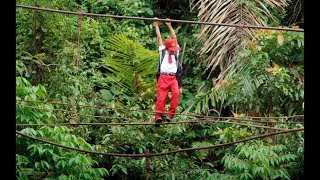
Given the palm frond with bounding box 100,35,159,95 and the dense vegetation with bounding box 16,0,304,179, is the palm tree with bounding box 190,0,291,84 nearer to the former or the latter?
the dense vegetation with bounding box 16,0,304,179

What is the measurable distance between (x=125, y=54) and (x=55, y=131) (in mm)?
2534

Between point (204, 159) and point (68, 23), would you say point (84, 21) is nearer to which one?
point (68, 23)

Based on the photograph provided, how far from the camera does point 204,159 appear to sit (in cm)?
678

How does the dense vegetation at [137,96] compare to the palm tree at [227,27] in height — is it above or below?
below

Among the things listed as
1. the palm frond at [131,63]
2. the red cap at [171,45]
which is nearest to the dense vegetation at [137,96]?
the palm frond at [131,63]

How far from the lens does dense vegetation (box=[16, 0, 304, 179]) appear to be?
5.10 m

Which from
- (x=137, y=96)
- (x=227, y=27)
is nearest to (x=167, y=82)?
(x=137, y=96)

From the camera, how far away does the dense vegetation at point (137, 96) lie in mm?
5102

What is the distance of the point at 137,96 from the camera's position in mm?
6891

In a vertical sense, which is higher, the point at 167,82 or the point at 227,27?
the point at 227,27

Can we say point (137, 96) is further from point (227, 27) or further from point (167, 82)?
point (167, 82)

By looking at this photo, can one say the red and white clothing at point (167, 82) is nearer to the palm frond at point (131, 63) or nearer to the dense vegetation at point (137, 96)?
the dense vegetation at point (137, 96)

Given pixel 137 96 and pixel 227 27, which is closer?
pixel 137 96
